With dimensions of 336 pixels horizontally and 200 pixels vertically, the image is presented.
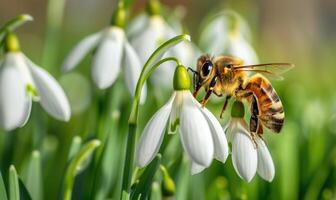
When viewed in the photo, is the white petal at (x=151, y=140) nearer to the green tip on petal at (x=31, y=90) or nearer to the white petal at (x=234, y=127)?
the white petal at (x=234, y=127)

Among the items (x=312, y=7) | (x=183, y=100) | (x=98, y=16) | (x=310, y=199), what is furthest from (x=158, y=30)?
(x=312, y=7)

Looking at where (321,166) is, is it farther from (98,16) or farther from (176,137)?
(98,16)

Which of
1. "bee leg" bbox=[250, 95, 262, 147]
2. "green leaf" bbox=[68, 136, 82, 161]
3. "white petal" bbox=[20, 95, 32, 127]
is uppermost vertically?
"white petal" bbox=[20, 95, 32, 127]

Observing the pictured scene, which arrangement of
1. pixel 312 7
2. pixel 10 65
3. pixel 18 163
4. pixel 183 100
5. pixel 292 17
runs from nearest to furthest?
pixel 183 100 < pixel 10 65 < pixel 18 163 < pixel 312 7 < pixel 292 17

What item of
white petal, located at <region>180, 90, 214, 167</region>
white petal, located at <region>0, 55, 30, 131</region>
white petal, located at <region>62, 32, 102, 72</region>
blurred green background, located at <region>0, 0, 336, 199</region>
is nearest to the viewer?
white petal, located at <region>180, 90, 214, 167</region>

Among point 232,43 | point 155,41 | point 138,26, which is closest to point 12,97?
point 155,41

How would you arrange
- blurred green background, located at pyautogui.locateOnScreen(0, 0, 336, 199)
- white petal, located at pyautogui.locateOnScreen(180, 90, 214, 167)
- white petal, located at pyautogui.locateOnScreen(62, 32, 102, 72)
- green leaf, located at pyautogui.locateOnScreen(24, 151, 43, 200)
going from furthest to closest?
blurred green background, located at pyautogui.locateOnScreen(0, 0, 336, 199)
white petal, located at pyautogui.locateOnScreen(62, 32, 102, 72)
green leaf, located at pyautogui.locateOnScreen(24, 151, 43, 200)
white petal, located at pyautogui.locateOnScreen(180, 90, 214, 167)

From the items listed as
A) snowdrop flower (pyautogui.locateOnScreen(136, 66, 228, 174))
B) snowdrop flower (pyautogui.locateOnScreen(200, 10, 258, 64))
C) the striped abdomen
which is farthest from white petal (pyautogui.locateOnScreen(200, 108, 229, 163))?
snowdrop flower (pyautogui.locateOnScreen(200, 10, 258, 64))

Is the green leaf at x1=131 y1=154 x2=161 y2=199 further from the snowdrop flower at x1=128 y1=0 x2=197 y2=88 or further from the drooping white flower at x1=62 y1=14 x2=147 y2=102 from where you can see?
the snowdrop flower at x1=128 y1=0 x2=197 y2=88

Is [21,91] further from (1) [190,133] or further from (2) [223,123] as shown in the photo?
(2) [223,123]
